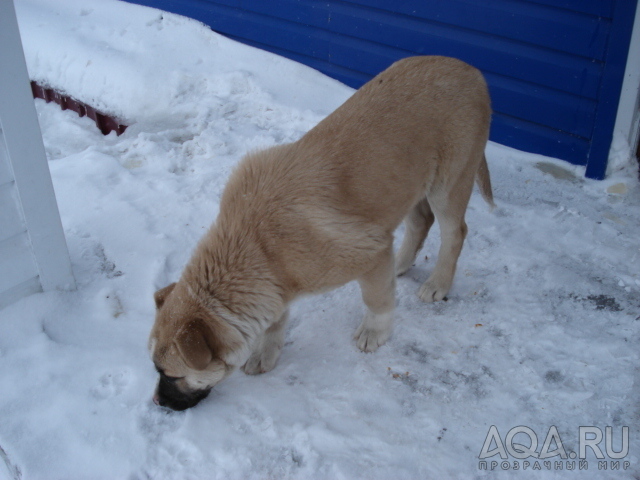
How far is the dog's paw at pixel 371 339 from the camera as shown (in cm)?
347

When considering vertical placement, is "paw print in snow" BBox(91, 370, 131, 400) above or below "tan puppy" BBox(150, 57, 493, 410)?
below

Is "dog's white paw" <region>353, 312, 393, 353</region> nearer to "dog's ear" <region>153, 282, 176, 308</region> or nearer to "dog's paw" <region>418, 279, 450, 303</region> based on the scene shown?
"dog's paw" <region>418, 279, 450, 303</region>

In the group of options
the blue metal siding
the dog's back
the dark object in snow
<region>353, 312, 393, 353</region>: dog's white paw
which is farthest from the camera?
the dark object in snow

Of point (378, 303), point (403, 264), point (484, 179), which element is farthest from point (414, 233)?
point (378, 303)

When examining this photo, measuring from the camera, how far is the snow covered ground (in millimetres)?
2836

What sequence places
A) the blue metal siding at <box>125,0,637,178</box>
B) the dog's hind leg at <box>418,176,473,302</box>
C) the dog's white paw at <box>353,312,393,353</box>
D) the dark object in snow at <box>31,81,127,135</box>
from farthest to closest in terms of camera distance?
1. the dark object in snow at <box>31,81,127,135</box>
2. the blue metal siding at <box>125,0,637,178</box>
3. the dog's hind leg at <box>418,176,473,302</box>
4. the dog's white paw at <box>353,312,393,353</box>

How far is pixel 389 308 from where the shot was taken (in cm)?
342

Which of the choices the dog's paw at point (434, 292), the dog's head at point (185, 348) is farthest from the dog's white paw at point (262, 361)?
the dog's paw at point (434, 292)

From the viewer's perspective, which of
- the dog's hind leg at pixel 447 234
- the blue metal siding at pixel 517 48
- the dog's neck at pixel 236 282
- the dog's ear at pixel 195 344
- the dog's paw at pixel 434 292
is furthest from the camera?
the blue metal siding at pixel 517 48

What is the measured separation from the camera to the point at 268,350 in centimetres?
336

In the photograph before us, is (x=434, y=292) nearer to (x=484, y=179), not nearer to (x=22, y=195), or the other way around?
(x=484, y=179)

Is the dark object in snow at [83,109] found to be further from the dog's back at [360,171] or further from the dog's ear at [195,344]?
the dog's ear at [195,344]

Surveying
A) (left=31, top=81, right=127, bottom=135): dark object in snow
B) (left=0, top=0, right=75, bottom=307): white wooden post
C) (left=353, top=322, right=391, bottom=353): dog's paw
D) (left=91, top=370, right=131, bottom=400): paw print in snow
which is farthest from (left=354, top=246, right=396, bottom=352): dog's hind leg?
(left=31, top=81, right=127, bottom=135): dark object in snow

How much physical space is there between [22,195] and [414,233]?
2441mm
